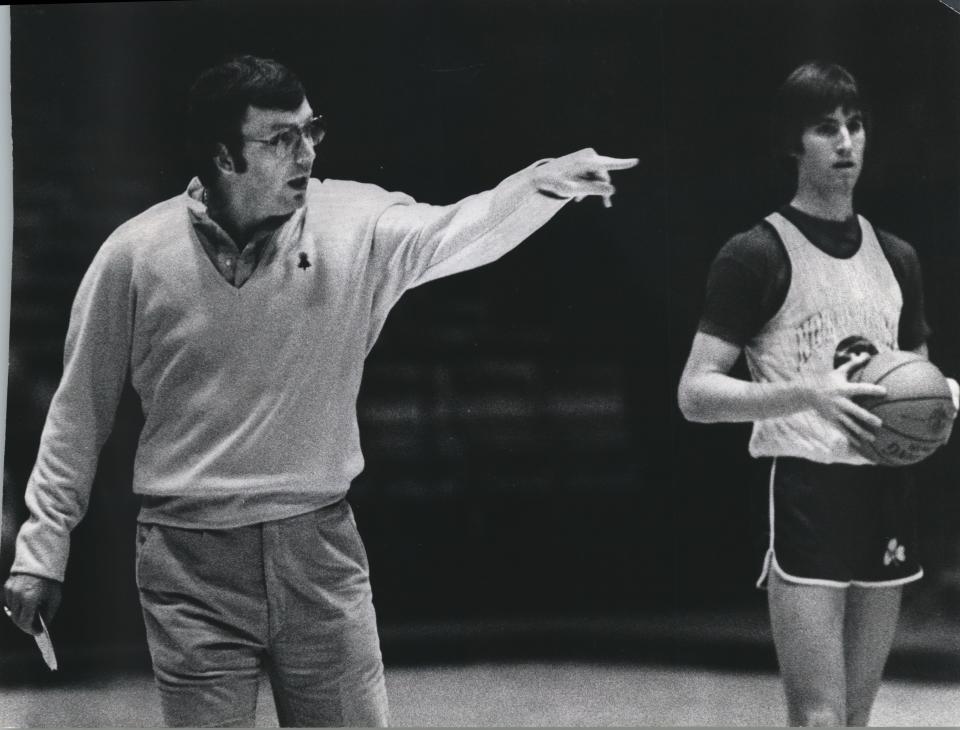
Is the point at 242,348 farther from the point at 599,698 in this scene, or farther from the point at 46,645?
A: the point at 599,698

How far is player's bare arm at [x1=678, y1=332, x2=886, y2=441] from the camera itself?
12.9 ft

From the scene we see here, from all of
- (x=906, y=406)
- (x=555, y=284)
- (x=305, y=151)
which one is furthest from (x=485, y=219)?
(x=906, y=406)

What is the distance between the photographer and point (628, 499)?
4043 mm

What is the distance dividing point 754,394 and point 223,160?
2.10 meters

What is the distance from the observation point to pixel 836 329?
4000mm

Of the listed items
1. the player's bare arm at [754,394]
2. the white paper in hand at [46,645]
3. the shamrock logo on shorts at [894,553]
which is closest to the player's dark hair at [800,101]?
the player's bare arm at [754,394]

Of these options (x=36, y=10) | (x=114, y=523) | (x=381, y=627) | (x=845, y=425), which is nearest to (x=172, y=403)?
(x=114, y=523)

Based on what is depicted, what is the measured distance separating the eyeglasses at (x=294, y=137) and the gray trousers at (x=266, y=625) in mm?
1327

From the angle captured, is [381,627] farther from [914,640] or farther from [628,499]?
[914,640]

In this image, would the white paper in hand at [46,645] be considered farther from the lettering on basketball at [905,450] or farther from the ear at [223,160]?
the lettering on basketball at [905,450]

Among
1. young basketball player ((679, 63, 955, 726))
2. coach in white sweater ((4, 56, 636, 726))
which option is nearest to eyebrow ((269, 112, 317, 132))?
coach in white sweater ((4, 56, 636, 726))

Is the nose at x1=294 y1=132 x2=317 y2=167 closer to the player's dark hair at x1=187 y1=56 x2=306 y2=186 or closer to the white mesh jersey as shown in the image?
the player's dark hair at x1=187 y1=56 x2=306 y2=186

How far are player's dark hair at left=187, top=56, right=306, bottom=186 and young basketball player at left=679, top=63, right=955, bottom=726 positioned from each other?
1.71 metres

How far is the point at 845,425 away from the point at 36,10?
337cm
